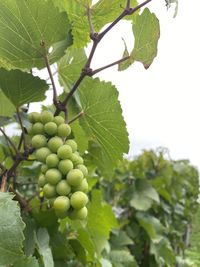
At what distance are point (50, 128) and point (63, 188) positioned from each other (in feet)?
0.47

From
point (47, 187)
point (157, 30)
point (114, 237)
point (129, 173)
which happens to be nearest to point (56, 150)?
point (47, 187)

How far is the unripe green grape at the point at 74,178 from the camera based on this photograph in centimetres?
75

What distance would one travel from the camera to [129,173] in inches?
136

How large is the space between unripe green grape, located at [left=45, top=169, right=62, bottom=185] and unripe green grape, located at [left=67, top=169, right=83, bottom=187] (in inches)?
0.7

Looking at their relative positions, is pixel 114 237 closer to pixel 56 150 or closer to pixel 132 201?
pixel 132 201

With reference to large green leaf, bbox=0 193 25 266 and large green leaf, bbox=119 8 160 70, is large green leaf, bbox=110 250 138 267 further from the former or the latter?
large green leaf, bbox=0 193 25 266

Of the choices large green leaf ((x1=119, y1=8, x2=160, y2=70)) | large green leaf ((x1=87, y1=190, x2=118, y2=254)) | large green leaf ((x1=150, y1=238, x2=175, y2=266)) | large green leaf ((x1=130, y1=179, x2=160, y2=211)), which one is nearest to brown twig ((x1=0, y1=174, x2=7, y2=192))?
large green leaf ((x1=119, y1=8, x2=160, y2=70))

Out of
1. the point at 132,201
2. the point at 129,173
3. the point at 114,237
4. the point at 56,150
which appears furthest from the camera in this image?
the point at 129,173

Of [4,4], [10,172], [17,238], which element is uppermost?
[4,4]

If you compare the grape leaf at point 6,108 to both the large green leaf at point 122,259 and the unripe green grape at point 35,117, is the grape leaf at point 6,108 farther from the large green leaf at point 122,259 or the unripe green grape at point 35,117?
the large green leaf at point 122,259

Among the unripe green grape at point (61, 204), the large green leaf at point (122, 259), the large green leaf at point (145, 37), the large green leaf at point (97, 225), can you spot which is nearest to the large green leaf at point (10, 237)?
the unripe green grape at point (61, 204)

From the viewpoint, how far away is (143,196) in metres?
2.95

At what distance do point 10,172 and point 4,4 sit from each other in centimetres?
32

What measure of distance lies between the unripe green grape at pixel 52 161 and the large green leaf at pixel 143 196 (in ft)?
6.89
